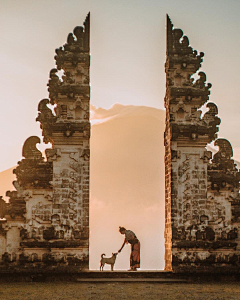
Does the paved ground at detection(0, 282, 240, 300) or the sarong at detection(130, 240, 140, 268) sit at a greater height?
the sarong at detection(130, 240, 140, 268)

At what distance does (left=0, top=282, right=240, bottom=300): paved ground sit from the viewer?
39.0 feet

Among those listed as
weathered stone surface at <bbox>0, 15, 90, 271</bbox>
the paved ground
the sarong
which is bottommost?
the paved ground

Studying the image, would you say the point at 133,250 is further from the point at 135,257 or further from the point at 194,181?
the point at 194,181

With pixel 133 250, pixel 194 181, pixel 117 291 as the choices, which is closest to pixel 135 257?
pixel 133 250

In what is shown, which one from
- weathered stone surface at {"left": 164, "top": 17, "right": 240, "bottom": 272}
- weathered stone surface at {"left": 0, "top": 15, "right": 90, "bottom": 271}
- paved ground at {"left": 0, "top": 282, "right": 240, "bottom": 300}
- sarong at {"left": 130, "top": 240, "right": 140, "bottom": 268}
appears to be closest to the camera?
paved ground at {"left": 0, "top": 282, "right": 240, "bottom": 300}

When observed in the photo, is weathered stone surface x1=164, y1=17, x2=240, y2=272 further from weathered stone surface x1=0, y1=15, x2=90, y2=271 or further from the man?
weathered stone surface x1=0, y1=15, x2=90, y2=271

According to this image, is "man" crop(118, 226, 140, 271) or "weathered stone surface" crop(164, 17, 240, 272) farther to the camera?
"man" crop(118, 226, 140, 271)

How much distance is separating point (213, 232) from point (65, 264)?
4260mm

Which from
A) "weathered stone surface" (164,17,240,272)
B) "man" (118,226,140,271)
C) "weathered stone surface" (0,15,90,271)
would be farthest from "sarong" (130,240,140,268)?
"weathered stone surface" (0,15,90,271)

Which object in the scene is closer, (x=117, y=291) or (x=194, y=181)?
(x=117, y=291)

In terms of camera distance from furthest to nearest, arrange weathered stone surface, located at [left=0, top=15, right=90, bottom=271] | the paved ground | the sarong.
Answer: the sarong, weathered stone surface, located at [left=0, top=15, right=90, bottom=271], the paved ground

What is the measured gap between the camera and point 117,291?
12.7 metres

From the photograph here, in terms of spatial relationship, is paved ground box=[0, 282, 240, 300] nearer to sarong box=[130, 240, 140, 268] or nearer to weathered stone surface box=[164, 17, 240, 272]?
weathered stone surface box=[164, 17, 240, 272]

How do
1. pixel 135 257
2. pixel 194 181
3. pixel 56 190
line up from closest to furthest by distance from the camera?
pixel 56 190 → pixel 194 181 → pixel 135 257
